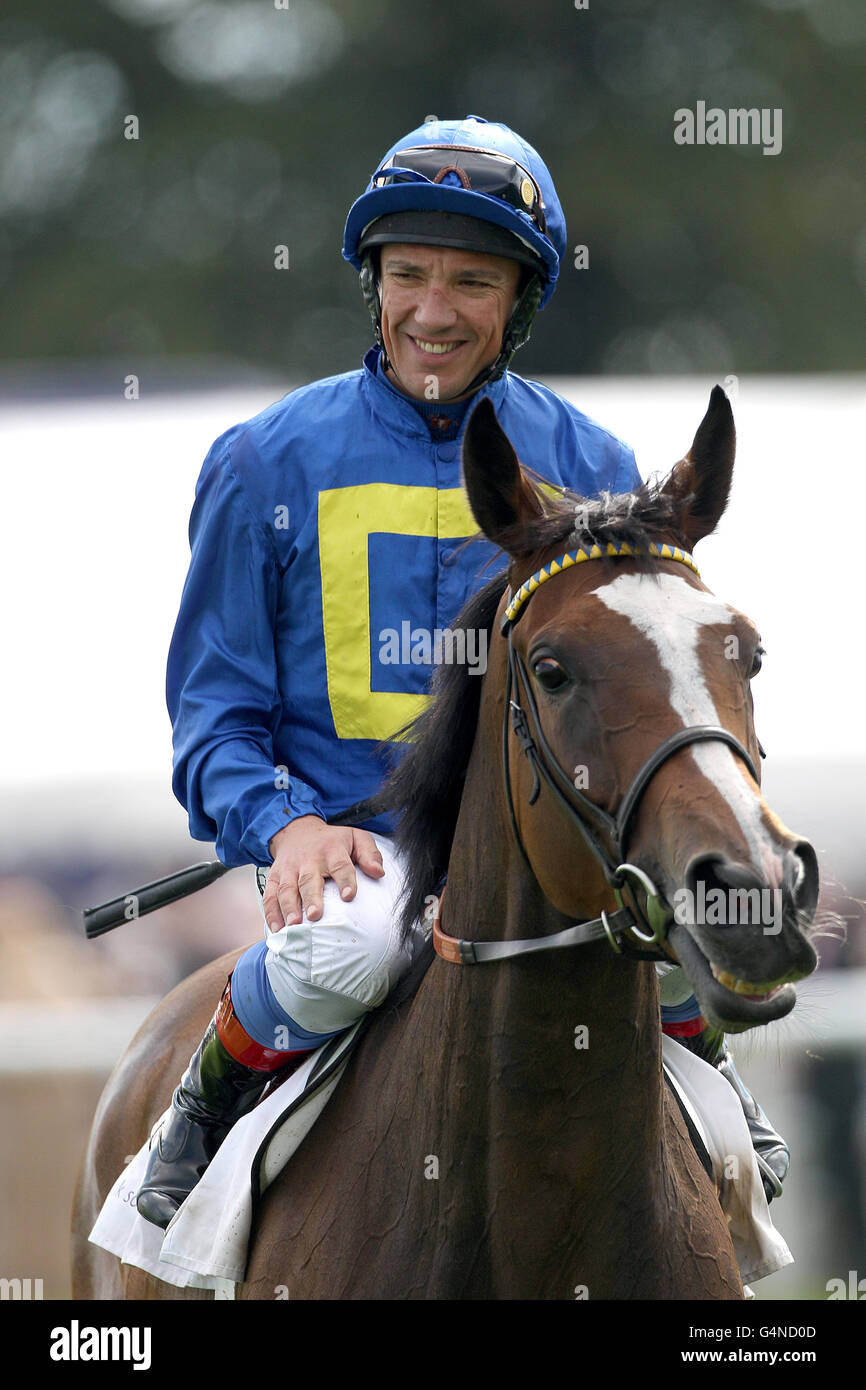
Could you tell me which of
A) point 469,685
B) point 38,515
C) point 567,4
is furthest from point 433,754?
point 567,4

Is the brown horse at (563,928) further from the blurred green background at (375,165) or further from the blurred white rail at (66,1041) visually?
the blurred green background at (375,165)

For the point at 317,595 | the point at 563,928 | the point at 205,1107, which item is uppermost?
→ the point at 317,595

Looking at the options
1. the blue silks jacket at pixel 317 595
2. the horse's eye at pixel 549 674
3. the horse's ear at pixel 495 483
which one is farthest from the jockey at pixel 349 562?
the horse's eye at pixel 549 674

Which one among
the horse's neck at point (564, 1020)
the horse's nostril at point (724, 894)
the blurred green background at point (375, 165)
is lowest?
the horse's neck at point (564, 1020)

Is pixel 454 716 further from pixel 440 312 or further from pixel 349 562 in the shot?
pixel 440 312

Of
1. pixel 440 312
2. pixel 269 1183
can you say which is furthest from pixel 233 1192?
pixel 440 312

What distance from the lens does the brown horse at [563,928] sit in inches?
93.7

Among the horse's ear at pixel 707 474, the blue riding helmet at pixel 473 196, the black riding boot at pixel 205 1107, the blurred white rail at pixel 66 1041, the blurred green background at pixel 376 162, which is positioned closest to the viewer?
the horse's ear at pixel 707 474

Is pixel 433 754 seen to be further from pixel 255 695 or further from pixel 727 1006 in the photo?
pixel 727 1006

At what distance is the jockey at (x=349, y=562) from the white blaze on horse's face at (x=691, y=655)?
32.5 inches

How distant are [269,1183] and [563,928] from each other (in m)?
0.94

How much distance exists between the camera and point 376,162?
16.0m

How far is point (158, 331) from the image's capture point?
1619 centimetres

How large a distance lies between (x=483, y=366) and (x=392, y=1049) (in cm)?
151
